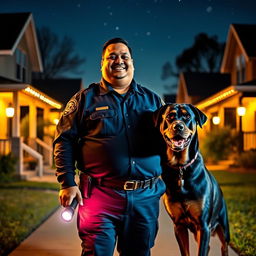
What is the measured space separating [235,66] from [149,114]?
17017mm

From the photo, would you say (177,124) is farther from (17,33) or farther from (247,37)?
(247,37)

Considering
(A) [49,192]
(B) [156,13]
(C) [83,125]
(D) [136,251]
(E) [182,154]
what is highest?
(B) [156,13]

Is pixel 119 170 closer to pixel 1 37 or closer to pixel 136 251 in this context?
pixel 136 251

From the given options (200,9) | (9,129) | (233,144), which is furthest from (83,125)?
(233,144)

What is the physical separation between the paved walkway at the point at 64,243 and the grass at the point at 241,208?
11.4 inches

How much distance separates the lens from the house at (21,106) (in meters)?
12.6

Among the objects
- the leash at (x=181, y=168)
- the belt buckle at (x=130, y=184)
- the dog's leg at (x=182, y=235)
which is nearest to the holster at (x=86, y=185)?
the belt buckle at (x=130, y=184)

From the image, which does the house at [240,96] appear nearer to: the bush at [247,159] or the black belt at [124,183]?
the bush at [247,159]

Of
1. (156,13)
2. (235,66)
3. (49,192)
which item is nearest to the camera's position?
(156,13)

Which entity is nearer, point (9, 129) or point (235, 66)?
point (9, 129)

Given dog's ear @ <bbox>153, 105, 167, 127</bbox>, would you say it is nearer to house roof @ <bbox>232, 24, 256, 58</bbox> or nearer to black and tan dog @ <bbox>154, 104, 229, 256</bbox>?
black and tan dog @ <bbox>154, 104, 229, 256</bbox>

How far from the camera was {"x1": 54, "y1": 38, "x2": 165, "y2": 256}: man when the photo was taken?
9.03 feet

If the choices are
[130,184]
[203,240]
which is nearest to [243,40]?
[203,240]

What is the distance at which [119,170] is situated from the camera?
2.75 m
